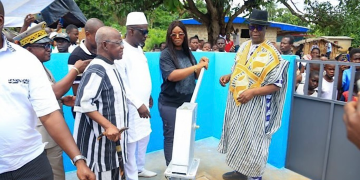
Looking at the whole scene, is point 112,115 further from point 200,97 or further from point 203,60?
point 200,97

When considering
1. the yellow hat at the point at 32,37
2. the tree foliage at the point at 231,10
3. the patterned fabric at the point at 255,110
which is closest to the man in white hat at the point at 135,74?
the yellow hat at the point at 32,37

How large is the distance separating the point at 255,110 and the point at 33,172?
1.93m

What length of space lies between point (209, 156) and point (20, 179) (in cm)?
260

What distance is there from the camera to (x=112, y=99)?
1972mm

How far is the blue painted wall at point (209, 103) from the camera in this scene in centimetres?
303

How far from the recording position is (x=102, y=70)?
1911 millimetres

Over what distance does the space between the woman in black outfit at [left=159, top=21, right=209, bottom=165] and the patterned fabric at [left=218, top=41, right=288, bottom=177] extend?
430 millimetres

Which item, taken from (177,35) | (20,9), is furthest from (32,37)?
(20,9)

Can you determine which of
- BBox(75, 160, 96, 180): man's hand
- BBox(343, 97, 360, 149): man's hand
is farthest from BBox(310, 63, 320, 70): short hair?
BBox(75, 160, 96, 180): man's hand

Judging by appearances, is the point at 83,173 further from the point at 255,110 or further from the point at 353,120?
the point at 255,110

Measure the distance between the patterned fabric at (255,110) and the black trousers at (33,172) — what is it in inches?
70.9

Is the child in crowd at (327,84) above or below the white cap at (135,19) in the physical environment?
below

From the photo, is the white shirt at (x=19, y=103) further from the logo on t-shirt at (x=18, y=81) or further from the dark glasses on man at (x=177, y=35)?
the dark glasses on man at (x=177, y=35)

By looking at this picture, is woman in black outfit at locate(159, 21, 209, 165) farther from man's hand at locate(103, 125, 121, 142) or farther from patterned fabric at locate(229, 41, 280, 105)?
man's hand at locate(103, 125, 121, 142)
